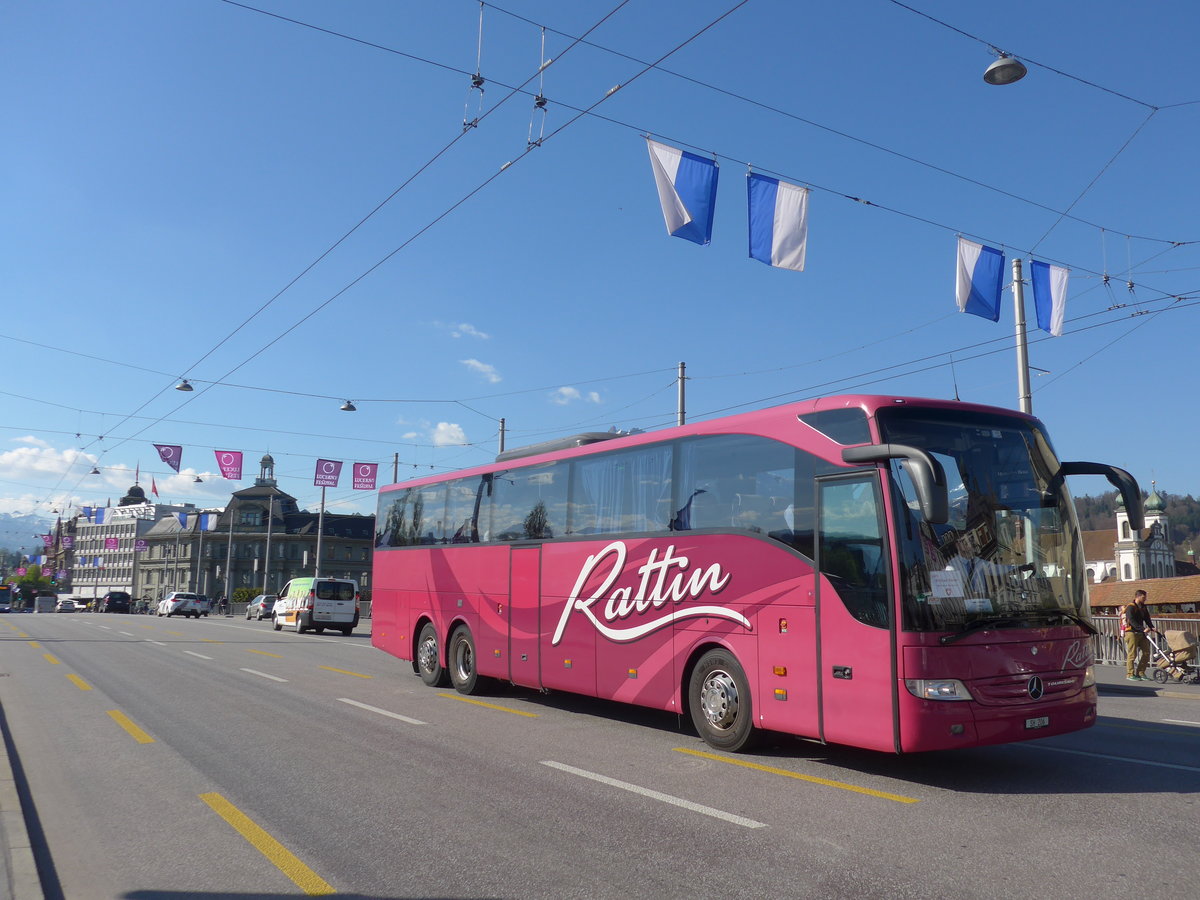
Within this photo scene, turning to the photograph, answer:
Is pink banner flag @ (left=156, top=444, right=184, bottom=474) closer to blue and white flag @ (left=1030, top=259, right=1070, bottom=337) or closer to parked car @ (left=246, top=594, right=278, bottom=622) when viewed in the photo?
parked car @ (left=246, top=594, right=278, bottom=622)

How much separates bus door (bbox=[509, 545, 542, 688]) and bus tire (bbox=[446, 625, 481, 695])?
124cm

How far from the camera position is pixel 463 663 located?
14789 millimetres

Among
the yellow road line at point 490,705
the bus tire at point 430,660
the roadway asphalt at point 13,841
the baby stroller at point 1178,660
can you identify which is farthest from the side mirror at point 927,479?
the baby stroller at point 1178,660

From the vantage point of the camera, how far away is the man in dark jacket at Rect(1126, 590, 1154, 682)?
17.7 meters

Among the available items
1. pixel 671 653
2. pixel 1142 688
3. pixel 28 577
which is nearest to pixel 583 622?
pixel 671 653

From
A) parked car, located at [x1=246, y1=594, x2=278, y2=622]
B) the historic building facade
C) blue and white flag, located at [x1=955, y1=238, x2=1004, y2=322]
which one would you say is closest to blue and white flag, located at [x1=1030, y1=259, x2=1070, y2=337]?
blue and white flag, located at [x1=955, y1=238, x2=1004, y2=322]

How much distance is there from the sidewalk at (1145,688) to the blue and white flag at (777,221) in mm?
8852

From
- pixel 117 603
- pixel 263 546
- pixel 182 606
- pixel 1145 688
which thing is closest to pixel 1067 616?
pixel 1145 688

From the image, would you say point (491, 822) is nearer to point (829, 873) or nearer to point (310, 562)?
point (829, 873)

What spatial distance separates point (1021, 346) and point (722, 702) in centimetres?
1338

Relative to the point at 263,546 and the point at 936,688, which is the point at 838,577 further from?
the point at 263,546

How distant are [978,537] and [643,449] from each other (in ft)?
14.0

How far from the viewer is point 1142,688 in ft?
53.5

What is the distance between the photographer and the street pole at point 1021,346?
1923 cm
